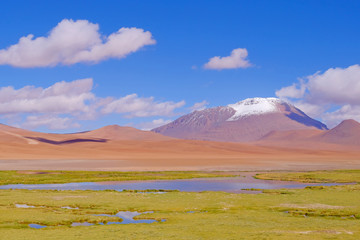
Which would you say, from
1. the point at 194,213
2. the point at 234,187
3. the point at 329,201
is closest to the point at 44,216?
the point at 194,213

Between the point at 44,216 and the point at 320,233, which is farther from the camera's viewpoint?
the point at 44,216

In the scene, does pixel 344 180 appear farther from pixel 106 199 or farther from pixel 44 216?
pixel 44 216

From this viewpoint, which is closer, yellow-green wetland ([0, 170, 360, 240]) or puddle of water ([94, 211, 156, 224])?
yellow-green wetland ([0, 170, 360, 240])

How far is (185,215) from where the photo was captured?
122 ft

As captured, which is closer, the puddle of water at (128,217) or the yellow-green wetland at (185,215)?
the yellow-green wetland at (185,215)

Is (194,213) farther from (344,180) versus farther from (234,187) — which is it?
(344,180)

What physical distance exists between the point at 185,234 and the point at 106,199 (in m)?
19.5

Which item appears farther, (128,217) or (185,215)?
(128,217)

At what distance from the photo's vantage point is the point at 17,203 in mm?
43906

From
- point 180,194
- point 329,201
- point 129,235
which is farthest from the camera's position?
point 180,194

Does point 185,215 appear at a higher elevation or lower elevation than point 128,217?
higher

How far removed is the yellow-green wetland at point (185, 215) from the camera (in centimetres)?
2928

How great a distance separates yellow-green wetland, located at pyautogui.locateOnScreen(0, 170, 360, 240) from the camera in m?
29.3

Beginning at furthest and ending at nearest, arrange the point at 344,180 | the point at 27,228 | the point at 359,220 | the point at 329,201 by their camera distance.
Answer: the point at 344,180, the point at 329,201, the point at 359,220, the point at 27,228
